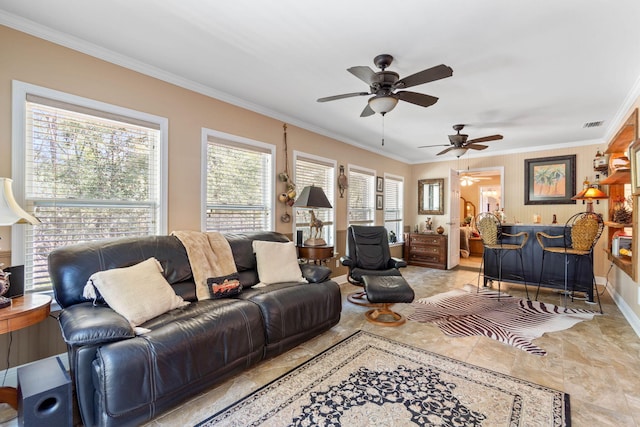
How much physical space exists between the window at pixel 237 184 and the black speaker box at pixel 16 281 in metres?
1.52

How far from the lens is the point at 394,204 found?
7.12 metres

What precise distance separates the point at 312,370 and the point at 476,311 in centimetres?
252

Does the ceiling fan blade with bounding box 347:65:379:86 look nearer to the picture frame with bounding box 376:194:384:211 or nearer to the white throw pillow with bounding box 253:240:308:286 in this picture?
the white throw pillow with bounding box 253:240:308:286

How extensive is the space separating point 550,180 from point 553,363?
455cm

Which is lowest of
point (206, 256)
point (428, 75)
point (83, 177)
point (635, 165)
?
point (206, 256)

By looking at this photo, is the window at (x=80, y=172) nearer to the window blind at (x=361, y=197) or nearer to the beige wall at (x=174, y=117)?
the beige wall at (x=174, y=117)

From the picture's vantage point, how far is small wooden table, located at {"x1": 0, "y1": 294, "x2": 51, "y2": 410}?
1.70 meters

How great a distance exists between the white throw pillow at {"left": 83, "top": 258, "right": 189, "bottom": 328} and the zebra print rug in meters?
2.67

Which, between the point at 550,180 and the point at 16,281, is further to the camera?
the point at 550,180

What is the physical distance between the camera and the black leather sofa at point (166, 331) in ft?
5.47

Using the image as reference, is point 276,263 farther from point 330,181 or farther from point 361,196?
point 361,196

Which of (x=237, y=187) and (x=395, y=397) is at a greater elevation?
(x=237, y=187)

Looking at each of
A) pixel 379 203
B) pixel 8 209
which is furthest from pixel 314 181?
pixel 8 209

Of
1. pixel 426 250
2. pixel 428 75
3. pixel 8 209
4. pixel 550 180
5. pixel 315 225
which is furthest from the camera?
pixel 426 250
